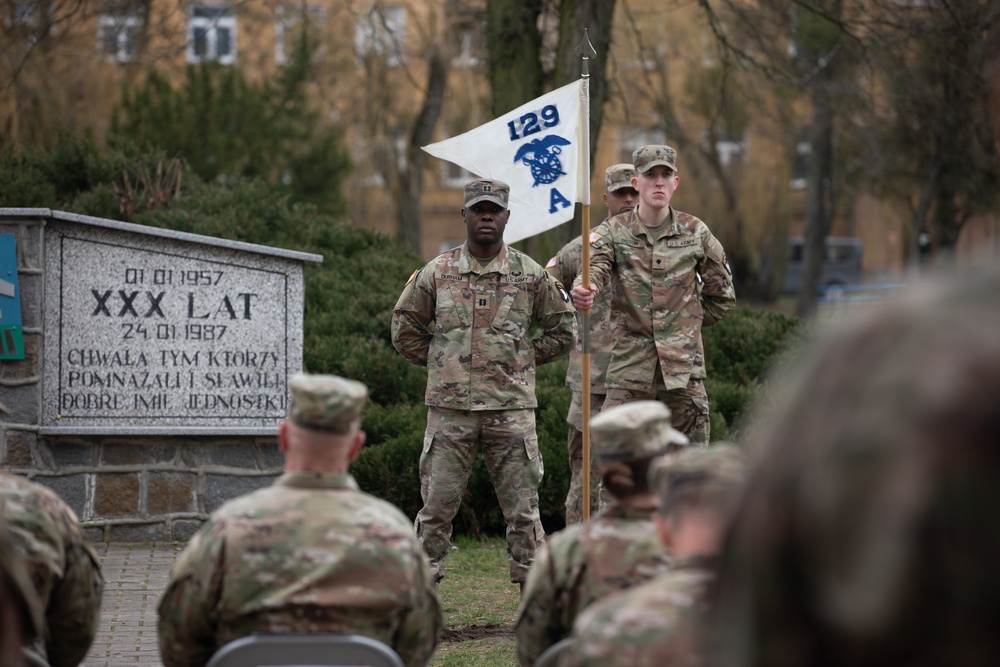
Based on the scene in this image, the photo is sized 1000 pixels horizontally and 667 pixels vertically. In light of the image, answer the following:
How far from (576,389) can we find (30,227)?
3.65m

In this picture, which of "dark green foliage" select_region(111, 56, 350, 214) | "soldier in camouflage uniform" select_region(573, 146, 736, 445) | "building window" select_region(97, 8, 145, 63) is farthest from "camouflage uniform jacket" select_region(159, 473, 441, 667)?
"building window" select_region(97, 8, 145, 63)

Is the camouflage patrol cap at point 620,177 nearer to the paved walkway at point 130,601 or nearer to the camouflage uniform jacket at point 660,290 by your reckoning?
the camouflage uniform jacket at point 660,290

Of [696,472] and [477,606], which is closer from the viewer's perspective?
[696,472]

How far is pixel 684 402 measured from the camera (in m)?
7.71

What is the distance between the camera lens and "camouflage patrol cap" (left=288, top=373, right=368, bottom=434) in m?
3.60

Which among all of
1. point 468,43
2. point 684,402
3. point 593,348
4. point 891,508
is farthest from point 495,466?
point 468,43

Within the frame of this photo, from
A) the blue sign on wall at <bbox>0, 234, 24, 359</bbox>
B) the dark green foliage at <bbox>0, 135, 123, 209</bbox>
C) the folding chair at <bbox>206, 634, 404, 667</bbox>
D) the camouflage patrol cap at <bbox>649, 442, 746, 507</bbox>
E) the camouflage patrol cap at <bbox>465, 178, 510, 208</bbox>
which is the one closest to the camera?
the camouflage patrol cap at <bbox>649, 442, 746, 507</bbox>

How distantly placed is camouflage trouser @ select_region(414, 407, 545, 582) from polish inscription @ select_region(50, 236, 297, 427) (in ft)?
6.74

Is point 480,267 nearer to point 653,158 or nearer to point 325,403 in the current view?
point 653,158

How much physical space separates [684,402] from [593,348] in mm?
637

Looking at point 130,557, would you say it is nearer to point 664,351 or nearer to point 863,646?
point 664,351

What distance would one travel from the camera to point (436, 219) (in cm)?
4103

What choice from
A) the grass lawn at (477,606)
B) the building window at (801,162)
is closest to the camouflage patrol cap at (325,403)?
the grass lawn at (477,606)

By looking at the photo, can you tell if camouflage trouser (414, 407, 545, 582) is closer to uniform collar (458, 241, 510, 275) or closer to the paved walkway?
uniform collar (458, 241, 510, 275)
